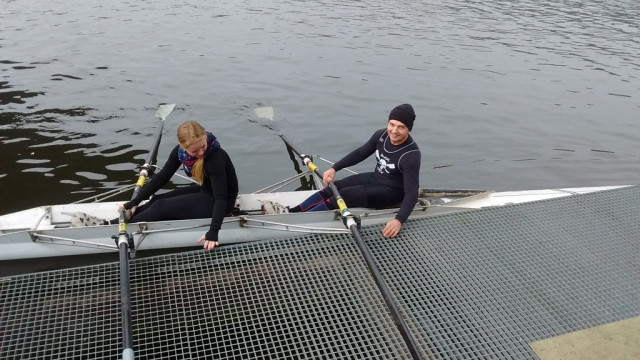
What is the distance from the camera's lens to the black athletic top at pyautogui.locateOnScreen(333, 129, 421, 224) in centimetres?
479

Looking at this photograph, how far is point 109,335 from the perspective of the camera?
3.47 metres

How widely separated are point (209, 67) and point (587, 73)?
11693 mm

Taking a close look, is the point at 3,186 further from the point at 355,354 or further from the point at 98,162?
the point at 355,354

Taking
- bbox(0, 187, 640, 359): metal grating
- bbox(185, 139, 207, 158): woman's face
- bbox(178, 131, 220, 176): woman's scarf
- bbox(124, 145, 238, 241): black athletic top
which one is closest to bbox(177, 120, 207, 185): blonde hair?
bbox(185, 139, 207, 158): woman's face

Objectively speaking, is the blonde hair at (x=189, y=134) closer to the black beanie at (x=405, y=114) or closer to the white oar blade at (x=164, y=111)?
the black beanie at (x=405, y=114)

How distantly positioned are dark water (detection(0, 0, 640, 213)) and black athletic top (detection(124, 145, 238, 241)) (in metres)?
2.88

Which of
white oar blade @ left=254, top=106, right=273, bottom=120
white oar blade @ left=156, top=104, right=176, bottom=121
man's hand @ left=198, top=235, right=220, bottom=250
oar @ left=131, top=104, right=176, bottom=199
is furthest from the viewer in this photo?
white oar blade @ left=254, top=106, right=273, bottom=120

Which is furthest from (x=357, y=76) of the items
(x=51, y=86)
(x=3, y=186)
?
(x=3, y=186)

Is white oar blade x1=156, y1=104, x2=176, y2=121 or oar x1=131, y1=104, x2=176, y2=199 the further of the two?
white oar blade x1=156, y1=104, x2=176, y2=121

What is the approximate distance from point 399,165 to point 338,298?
1766 mm

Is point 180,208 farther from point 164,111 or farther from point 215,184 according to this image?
point 164,111

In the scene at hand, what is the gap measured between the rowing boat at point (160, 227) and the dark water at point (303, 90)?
2.04m

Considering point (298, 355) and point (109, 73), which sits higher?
point (298, 355)

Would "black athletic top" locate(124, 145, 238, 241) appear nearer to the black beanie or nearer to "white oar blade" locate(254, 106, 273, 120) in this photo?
the black beanie
